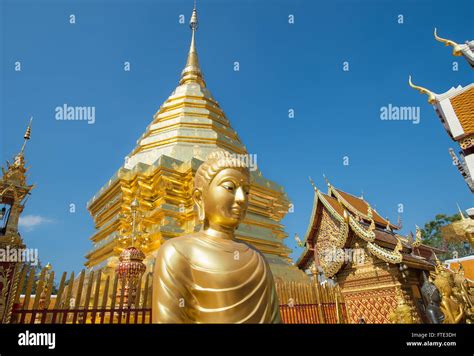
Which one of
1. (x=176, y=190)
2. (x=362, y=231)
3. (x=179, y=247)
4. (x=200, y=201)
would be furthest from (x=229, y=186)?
(x=176, y=190)

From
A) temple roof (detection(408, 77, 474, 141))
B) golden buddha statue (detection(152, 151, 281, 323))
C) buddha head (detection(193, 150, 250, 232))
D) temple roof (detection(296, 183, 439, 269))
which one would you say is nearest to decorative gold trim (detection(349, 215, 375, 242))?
temple roof (detection(296, 183, 439, 269))

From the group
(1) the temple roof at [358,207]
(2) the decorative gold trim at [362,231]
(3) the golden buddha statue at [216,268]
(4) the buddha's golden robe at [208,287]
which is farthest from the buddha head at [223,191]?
(1) the temple roof at [358,207]

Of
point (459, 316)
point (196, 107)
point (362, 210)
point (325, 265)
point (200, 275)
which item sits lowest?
point (459, 316)

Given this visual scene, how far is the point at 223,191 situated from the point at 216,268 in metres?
0.78

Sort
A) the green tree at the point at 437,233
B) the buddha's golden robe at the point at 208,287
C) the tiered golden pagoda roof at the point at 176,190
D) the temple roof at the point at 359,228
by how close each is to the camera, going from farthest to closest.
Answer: the green tree at the point at 437,233
the tiered golden pagoda roof at the point at 176,190
the temple roof at the point at 359,228
the buddha's golden robe at the point at 208,287

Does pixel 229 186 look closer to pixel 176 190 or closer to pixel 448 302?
pixel 448 302

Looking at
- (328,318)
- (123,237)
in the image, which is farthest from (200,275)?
(123,237)

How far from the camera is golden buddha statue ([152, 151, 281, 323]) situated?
2.96 meters

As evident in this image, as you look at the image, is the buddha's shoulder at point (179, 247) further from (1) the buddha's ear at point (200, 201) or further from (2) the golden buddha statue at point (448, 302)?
(2) the golden buddha statue at point (448, 302)

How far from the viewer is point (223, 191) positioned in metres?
3.40

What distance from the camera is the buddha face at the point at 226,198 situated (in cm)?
340
